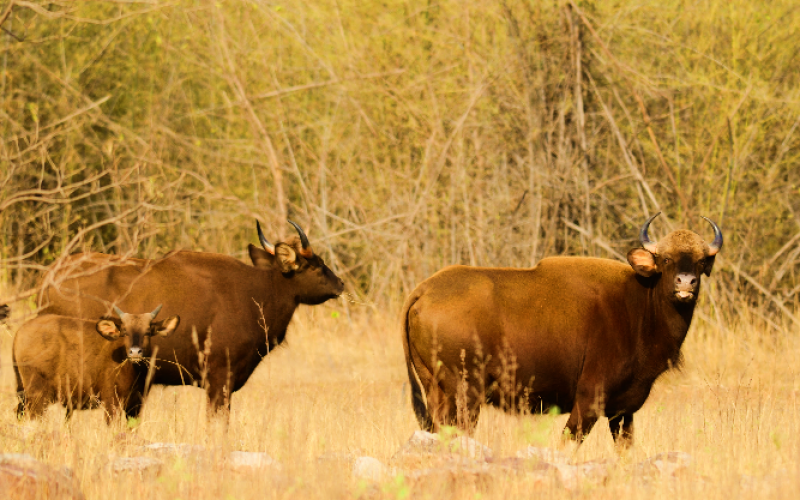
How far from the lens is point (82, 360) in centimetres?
752

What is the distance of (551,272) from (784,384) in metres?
4.39

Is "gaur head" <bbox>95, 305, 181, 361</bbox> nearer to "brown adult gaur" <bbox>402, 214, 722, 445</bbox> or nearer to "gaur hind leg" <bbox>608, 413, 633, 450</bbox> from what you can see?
"brown adult gaur" <bbox>402, 214, 722, 445</bbox>

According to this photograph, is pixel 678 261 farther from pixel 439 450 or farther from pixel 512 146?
pixel 512 146

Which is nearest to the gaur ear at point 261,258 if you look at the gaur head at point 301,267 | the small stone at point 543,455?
the gaur head at point 301,267

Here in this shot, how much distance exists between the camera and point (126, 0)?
7.16 meters

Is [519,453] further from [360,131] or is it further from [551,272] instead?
[360,131]

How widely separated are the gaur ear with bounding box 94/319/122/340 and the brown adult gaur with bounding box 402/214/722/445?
7.47ft

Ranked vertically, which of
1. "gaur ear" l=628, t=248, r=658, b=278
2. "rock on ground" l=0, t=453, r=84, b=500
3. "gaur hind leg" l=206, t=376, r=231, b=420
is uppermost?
"gaur ear" l=628, t=248, r=658, b=278

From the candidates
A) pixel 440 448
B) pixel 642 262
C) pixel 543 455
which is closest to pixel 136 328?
pixel 440 448

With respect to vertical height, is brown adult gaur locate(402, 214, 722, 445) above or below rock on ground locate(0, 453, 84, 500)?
below

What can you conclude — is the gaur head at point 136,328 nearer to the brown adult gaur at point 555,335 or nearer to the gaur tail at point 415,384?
the gaur tail at point 415,384

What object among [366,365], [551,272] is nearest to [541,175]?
[366,365]

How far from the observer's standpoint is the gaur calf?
295 inches

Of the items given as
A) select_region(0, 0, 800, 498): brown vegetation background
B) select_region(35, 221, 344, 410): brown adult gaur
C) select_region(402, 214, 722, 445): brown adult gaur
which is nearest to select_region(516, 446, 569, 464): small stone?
select_region(402, 214, 722, 445): brown adult gaur
